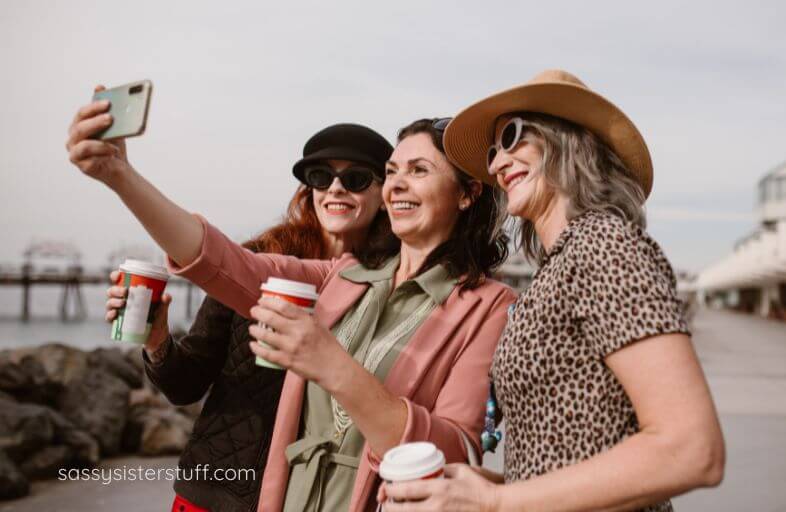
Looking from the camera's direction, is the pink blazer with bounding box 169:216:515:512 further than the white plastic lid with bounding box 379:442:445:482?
Yes

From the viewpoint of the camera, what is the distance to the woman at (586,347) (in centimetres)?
127

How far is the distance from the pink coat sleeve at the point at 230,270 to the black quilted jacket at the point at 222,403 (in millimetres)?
429

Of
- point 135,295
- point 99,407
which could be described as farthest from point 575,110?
point 99,407

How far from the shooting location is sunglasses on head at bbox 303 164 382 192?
279cm

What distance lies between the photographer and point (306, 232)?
2994 mm

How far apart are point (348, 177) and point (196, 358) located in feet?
2.88

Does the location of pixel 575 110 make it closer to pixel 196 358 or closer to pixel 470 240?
pixel 470 240

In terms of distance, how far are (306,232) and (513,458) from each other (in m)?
1.62

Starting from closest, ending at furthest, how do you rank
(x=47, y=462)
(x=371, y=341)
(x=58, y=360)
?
(x=371, y=341) → (x=47, y=462) → (x=58, y=360)

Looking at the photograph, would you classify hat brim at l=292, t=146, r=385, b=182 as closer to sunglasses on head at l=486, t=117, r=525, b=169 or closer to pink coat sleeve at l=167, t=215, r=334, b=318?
pink coat sleeve at l=167, t=215, r=334, b=318

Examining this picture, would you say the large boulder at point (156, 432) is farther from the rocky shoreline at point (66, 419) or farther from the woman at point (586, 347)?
the woman at point (586, 347)

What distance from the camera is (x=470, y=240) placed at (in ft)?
7.49

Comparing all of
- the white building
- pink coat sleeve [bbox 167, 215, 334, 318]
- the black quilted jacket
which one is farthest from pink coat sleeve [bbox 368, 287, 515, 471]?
the white building

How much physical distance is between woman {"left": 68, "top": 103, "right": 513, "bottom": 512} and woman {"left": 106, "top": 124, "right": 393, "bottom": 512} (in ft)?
1.18
